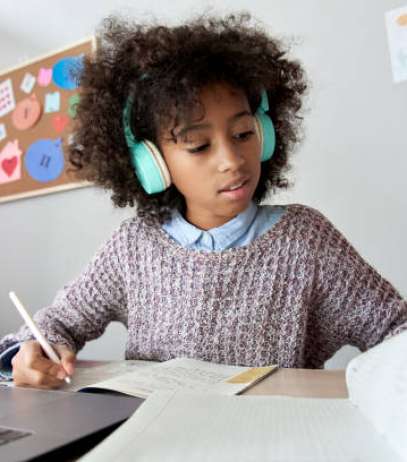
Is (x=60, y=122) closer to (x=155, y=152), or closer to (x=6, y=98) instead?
(x=6, y=98)

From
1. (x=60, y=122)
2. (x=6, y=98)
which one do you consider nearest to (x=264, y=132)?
(x=60, y=122)

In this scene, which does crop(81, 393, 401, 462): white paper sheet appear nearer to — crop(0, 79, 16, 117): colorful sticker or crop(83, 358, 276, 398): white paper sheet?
crop(83, 358, 276, 398): white paper sheet

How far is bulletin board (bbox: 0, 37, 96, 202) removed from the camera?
1.52 m

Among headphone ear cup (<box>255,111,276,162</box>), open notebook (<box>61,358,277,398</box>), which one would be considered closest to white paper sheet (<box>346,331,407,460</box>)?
open notebook (<box>61,358,277,398</box>)

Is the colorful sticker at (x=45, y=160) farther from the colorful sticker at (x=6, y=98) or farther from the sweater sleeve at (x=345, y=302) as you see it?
the sweater sleeve at (x=345, y=302)

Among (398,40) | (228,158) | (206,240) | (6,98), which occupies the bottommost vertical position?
(206,240)

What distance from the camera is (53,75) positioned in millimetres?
1555

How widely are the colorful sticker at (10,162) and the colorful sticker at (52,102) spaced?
17cm

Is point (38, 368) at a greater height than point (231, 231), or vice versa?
point (231, 231)

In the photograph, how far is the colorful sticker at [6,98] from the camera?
1.66 m

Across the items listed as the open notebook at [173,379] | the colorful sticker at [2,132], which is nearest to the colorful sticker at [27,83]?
the colorful sticker at [2,132]

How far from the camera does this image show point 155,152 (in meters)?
0.72

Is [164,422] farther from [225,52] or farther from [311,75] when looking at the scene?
[311,75]

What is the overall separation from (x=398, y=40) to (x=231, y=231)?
2.01 ft
